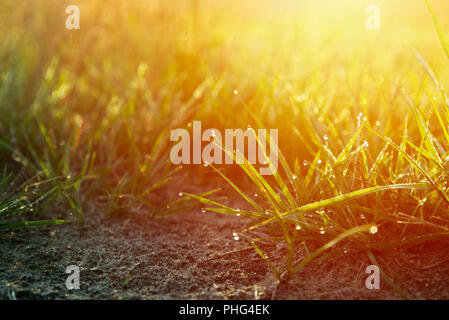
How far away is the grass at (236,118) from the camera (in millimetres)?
1099

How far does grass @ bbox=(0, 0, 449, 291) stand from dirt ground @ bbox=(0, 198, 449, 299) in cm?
5

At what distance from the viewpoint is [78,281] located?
104 centimetres

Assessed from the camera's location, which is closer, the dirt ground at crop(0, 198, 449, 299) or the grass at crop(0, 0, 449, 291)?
the dirt ground at crop(0, 198, 449, 299)

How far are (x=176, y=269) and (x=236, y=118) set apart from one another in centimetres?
72

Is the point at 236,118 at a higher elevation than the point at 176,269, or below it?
higher

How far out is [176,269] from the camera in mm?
1104

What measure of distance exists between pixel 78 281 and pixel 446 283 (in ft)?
2.56

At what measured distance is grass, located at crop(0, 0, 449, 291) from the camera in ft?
3.60

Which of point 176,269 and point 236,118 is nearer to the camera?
point 176,269

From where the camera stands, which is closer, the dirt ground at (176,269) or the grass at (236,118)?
the dirt ground at (176,269)

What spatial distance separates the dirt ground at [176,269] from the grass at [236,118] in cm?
5

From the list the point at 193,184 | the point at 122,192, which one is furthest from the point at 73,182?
the point at 193,184

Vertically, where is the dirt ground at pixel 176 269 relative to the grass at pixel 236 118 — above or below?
below
